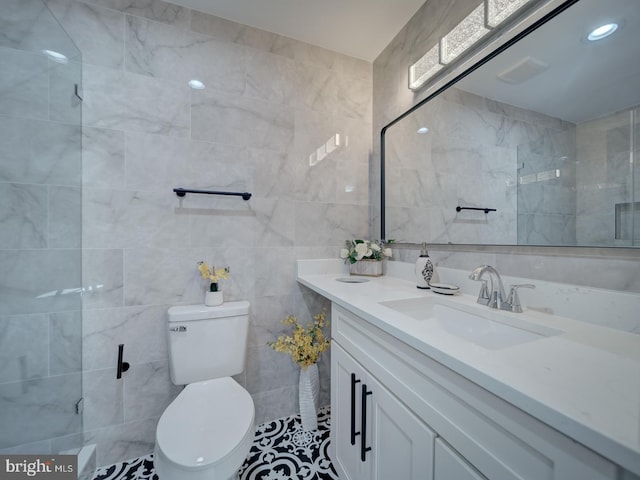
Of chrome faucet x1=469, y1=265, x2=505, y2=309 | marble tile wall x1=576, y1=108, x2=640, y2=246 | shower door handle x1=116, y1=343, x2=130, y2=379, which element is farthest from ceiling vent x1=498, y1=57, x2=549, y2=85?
shower door handle x1=116, y1=343, x2=130, y2=379

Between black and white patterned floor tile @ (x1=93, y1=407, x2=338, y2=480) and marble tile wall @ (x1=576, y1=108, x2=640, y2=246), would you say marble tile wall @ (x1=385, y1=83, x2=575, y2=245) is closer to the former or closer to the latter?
marble tile wall @ (x1=576, y1=108, x2=640, y2=246)

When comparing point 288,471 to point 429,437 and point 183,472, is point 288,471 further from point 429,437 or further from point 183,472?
point 429,437

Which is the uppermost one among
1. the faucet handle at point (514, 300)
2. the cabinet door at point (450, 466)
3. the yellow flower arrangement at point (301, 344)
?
the faucet handle at point (514, 300)

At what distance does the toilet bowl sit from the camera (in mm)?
824

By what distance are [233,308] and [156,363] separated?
507 millimetres

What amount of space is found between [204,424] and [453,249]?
131 cm

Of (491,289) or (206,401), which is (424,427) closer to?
(491,289)

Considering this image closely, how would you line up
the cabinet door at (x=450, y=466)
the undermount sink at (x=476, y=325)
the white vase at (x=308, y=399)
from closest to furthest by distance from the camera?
1. the cabinet door at (x=450, y=466)
2. the undermount sink at (x=476, y=325)
3. the white vase at (x=308, y=399)

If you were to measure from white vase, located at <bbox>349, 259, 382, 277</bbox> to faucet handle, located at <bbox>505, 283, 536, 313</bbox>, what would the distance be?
2.56 ft

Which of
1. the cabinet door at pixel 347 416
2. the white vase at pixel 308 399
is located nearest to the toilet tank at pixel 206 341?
the white vase at pixel 308 399

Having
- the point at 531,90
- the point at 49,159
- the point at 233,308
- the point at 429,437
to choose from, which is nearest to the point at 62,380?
the point at 233,308

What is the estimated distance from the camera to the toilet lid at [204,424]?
85 centimetres

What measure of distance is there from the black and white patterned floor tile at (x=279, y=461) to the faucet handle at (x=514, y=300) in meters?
1.11

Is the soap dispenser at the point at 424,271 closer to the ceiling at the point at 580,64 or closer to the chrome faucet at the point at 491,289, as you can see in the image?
the chrome faucet at the point at 491,289
